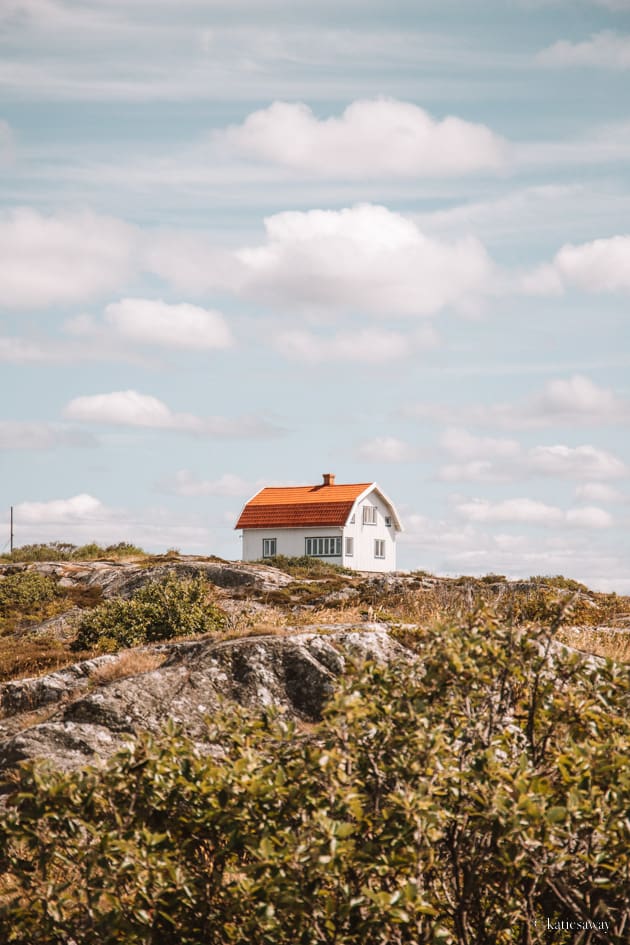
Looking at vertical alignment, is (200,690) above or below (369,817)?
below

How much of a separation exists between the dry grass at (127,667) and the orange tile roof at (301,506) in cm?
4430

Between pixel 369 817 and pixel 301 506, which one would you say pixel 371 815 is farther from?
pixel 301 506

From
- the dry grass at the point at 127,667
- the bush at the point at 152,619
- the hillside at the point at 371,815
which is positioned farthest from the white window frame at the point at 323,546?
the hillside at the point at 371,815

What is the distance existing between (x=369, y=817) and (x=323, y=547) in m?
53.4

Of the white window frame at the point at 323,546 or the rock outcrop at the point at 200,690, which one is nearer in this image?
the rock outcrop at the point at 200,690

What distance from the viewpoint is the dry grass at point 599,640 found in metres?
14.2

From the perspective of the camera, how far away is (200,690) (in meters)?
11.6

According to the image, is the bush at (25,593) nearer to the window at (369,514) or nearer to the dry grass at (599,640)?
the dry grass at (599,640)

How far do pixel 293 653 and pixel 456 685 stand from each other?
657 centimetres

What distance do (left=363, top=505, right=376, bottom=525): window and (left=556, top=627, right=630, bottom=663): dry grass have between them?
43.1 meters

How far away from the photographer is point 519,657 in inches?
230

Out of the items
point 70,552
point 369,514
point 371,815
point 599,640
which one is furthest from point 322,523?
point 371,815

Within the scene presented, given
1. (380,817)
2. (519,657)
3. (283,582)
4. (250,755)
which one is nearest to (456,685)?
(519,657)

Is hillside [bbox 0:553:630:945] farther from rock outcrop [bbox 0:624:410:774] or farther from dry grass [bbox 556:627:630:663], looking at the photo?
dry grass [bbox 556:627:630:663]
